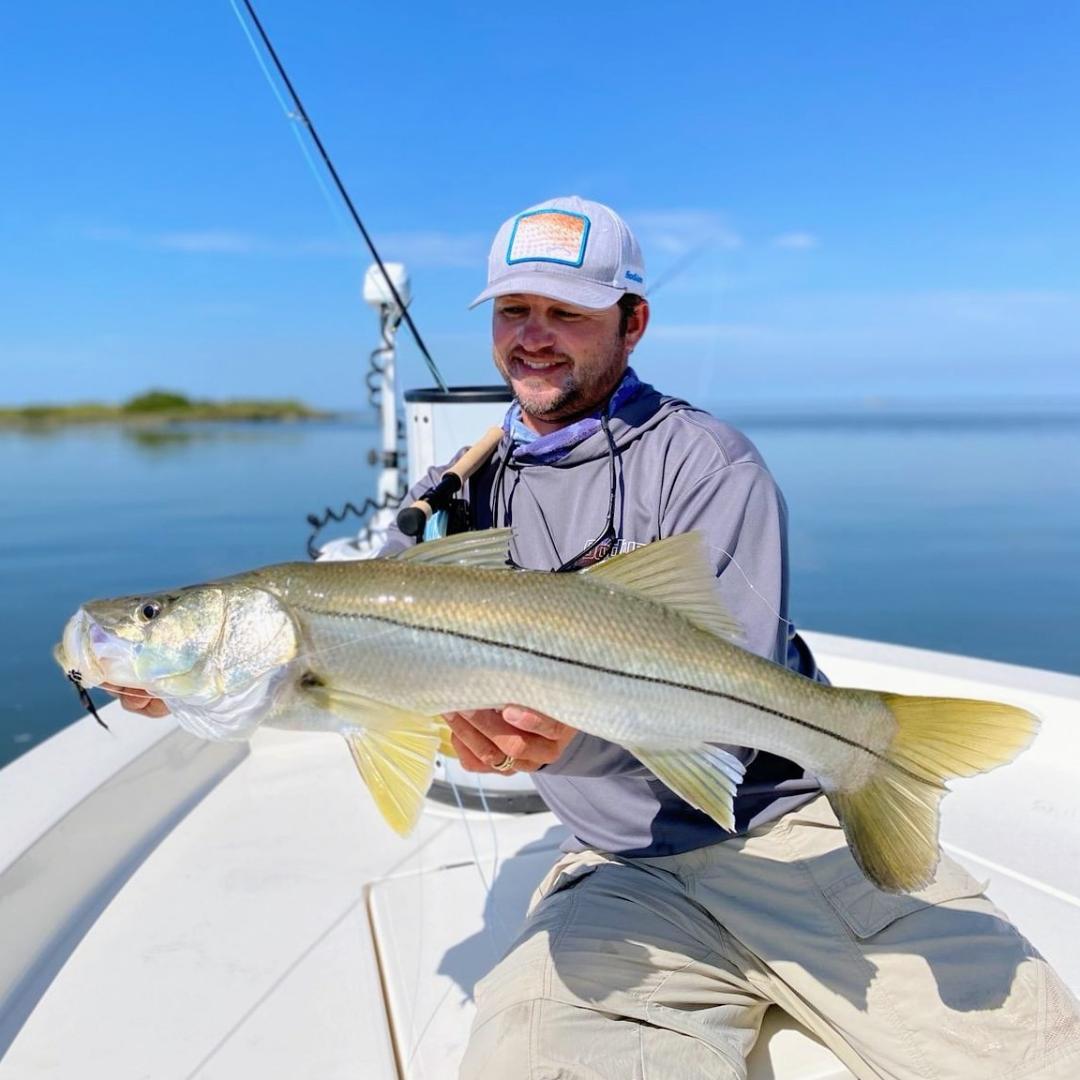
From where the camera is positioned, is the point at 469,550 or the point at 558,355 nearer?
the point at 469,550

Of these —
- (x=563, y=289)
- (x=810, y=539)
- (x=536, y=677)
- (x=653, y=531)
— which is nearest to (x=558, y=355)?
(x=563, y=289)

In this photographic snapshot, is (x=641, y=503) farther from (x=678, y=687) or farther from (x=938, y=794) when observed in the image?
(x=938, y=794)

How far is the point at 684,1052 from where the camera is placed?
2127 millimetres

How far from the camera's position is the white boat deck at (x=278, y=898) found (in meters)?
2.49

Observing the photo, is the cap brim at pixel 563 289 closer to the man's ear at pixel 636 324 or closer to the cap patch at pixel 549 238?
the cap patch at pixel 549 238

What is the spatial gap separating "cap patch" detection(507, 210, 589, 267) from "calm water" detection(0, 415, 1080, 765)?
18.1ft

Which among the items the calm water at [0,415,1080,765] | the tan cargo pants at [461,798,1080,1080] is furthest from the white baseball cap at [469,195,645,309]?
the calm water at [0,415,1080,765]

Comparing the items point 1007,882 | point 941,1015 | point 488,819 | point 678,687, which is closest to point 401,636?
point 678,687

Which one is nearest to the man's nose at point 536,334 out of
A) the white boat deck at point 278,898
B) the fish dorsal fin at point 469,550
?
the fish dorsal fin at point 469,550

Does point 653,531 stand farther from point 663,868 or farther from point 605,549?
point 663,868

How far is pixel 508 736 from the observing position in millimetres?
2062

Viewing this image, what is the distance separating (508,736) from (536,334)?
1.38 meters

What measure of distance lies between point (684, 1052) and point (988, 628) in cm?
919

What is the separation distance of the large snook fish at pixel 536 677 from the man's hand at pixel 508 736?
65 mm
